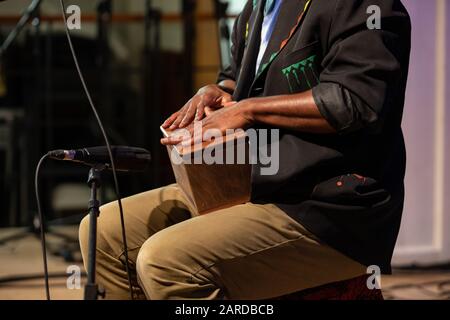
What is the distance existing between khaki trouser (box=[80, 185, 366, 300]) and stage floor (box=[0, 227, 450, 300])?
1.33 m

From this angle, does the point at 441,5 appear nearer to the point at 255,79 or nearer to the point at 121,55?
the point at 255,79

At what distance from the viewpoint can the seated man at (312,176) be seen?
148 cm

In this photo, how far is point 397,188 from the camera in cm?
162

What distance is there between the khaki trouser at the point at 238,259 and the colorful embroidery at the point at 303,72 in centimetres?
32

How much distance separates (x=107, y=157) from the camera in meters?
1.55

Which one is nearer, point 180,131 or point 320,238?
point 320,238

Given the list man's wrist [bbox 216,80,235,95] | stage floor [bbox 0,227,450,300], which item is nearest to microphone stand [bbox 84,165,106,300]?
man's wrist [bbox 216,80,235,95]

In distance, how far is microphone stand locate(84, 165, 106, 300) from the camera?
1330 millimetres

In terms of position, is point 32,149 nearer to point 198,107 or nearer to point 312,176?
point 198,107

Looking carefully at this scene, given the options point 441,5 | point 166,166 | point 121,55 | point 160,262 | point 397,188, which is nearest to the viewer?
point 160,262

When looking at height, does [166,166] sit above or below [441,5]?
below

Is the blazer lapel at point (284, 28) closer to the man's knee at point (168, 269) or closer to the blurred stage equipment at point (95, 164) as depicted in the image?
the blurred stage equipment at point (95, 164)

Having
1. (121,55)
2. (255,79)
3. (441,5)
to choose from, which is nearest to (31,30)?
(121,55)
